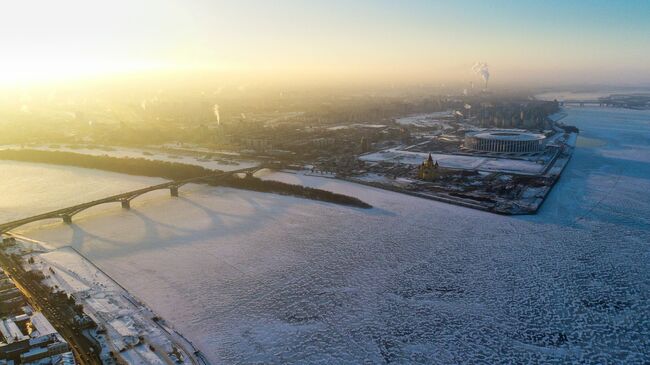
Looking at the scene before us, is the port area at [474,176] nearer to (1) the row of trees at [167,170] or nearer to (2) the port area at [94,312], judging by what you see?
(1) the row of trees at [167,170]

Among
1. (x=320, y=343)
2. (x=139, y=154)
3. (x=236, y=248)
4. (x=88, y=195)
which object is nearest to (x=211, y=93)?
(x=139, y=154)

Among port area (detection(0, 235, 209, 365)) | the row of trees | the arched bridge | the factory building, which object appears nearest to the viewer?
port area (detection(0, 235, 209, 365))

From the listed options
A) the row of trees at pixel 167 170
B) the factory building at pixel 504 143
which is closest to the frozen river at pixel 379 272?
the row of trees at pixel 167 170

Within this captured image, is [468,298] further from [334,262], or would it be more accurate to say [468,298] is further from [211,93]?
[211,93]

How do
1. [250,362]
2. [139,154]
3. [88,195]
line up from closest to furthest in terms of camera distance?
[250,362], [88,195], [139,154]

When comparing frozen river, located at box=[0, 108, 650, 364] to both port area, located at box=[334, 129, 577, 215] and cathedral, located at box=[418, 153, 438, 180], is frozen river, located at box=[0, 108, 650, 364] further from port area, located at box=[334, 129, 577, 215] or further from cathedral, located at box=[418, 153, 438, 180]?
cathedral, located at box=[418, 153, 438, 180]

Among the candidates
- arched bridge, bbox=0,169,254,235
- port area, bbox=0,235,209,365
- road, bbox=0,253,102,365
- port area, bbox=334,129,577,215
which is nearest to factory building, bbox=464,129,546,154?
port area, bbox=334,129,577,215
